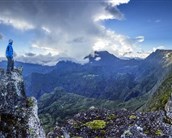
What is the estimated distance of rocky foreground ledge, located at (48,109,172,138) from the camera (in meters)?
27.8

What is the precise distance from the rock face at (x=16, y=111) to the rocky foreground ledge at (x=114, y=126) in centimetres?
459

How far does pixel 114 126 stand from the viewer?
29.9m

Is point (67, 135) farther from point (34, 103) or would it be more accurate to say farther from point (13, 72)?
point (13, 72)

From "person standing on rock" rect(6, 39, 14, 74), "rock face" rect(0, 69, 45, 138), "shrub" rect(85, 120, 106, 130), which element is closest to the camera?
"rock face" rect(0, 69, 45, 138)

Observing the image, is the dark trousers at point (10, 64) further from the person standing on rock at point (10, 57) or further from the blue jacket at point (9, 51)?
the blue jacket at point (9, 51)

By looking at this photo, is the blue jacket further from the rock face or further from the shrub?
the shrub

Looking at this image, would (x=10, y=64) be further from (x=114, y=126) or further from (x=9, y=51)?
(x=114, y=126)

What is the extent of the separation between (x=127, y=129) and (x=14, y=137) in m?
10.6

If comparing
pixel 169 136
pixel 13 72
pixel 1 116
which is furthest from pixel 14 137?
pixel 169 136

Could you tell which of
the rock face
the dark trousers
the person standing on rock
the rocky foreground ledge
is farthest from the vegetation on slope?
the rock face

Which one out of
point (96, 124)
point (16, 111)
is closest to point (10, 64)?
point (16, 111)

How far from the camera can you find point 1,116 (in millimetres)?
23047

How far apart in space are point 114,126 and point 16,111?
1023 centimetres

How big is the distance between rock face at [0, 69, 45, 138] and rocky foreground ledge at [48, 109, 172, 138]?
4.59m
